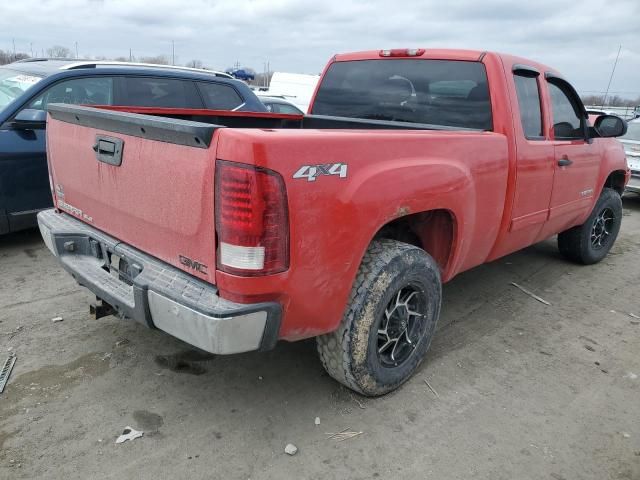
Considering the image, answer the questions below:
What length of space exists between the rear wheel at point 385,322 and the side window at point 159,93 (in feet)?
11.9

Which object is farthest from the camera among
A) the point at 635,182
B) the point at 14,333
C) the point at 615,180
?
the point at 635,182

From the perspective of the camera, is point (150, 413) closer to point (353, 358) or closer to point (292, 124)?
point (353, 358)

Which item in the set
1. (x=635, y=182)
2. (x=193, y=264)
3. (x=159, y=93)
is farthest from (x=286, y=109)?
(x=193, y=264)

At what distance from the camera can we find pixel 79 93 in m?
4.82

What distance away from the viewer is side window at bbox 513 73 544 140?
3463 mm

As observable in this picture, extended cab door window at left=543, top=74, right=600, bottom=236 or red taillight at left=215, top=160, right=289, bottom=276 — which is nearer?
red taillight at left=215, top=160, right=289, bottom=276

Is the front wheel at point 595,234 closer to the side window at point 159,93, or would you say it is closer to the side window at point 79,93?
the side window at point 159,93

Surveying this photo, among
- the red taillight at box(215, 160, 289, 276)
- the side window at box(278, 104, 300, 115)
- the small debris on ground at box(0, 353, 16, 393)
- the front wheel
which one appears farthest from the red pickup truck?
the side window at box(278, 104, 300, 115)

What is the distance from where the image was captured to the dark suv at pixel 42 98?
447 centimetres

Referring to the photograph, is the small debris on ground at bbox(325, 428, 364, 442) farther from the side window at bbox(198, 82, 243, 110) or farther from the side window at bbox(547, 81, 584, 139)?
the side window at bbox(198, 82, 243, 110)

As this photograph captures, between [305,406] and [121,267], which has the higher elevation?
[121,267]

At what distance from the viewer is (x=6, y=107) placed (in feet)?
14.9

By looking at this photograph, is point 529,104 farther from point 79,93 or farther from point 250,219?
point 79,93

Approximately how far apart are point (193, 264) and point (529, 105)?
272 centimetres
